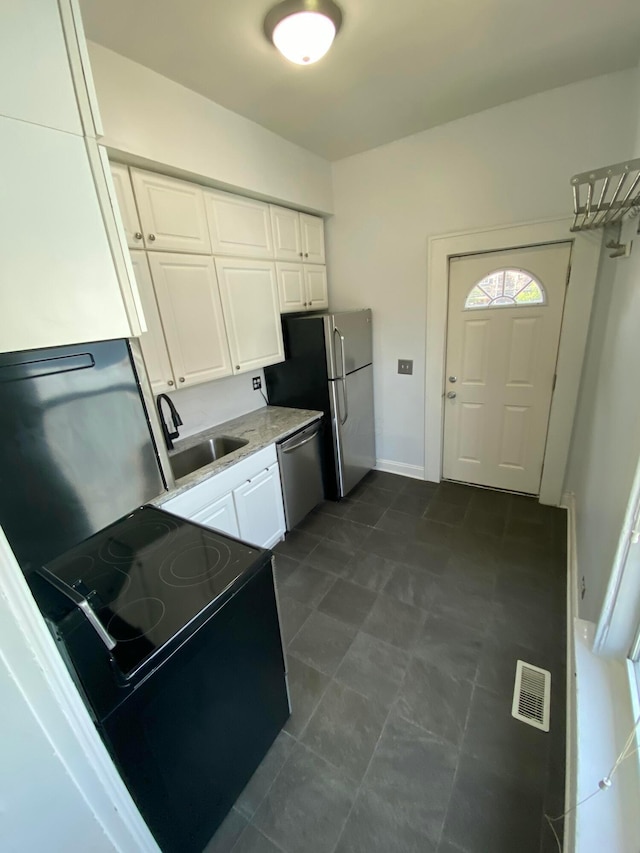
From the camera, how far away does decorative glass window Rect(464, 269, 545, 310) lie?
2562 millimetres

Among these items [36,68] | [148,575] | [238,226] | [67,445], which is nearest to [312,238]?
[238,226]

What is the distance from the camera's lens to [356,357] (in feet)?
9.80

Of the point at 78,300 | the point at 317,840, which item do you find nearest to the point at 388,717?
the point at 317,840

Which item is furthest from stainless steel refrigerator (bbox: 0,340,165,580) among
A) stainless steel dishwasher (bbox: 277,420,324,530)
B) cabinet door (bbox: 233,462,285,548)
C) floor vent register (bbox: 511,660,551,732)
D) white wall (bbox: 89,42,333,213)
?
floor vent register (bbox: 511,660,551,732)

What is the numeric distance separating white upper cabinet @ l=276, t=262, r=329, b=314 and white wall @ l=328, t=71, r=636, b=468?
195 mm

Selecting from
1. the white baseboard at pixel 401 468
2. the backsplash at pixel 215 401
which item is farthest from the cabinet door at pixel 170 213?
the white baseboard at pixel 401 468

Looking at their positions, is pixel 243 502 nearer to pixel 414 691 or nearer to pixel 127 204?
pixel 414 691

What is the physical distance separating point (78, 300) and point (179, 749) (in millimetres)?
1389

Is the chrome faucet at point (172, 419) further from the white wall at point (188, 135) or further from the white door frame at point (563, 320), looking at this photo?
the white door frame at point (563, 320)

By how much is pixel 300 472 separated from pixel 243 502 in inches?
23.8

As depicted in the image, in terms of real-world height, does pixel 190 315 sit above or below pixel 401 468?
above

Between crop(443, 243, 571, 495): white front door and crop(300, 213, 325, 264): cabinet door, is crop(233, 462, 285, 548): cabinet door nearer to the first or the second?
crop(443, 243, 571, 495): white front door

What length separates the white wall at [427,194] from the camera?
214 centimetres

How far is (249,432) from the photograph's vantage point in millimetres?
2551
